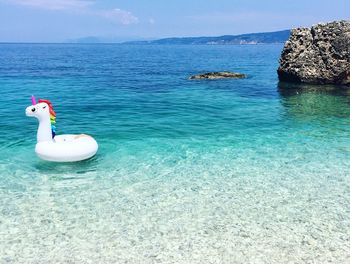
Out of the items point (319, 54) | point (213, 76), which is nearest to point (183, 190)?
point (319, 54)

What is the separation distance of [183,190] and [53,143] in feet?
20.4

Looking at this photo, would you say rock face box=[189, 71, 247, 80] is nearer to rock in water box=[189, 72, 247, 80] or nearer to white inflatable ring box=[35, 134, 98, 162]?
rock in water box=[189, 72, 247, 80]

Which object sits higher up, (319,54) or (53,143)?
(319,54)

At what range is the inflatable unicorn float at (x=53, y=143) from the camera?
15938 mm

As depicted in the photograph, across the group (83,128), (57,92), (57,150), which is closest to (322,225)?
(57,150)

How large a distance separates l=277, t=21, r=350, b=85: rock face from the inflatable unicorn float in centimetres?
3155

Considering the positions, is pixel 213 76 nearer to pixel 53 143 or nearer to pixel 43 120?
pixel 43 120

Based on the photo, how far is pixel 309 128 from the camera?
23328 millimetres

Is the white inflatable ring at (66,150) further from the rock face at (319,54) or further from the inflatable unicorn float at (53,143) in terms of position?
the rock face at (319,54)

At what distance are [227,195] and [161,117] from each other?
13.7m

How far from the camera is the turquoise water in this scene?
1047 cm

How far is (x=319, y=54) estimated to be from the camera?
40750 mm

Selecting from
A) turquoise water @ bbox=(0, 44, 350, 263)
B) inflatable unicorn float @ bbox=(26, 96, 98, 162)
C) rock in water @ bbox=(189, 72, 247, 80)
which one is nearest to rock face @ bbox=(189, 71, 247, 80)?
rock in water @ bbox=(189, 72, 247, 80)

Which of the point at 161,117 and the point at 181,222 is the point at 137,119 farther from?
the point at 181,222
